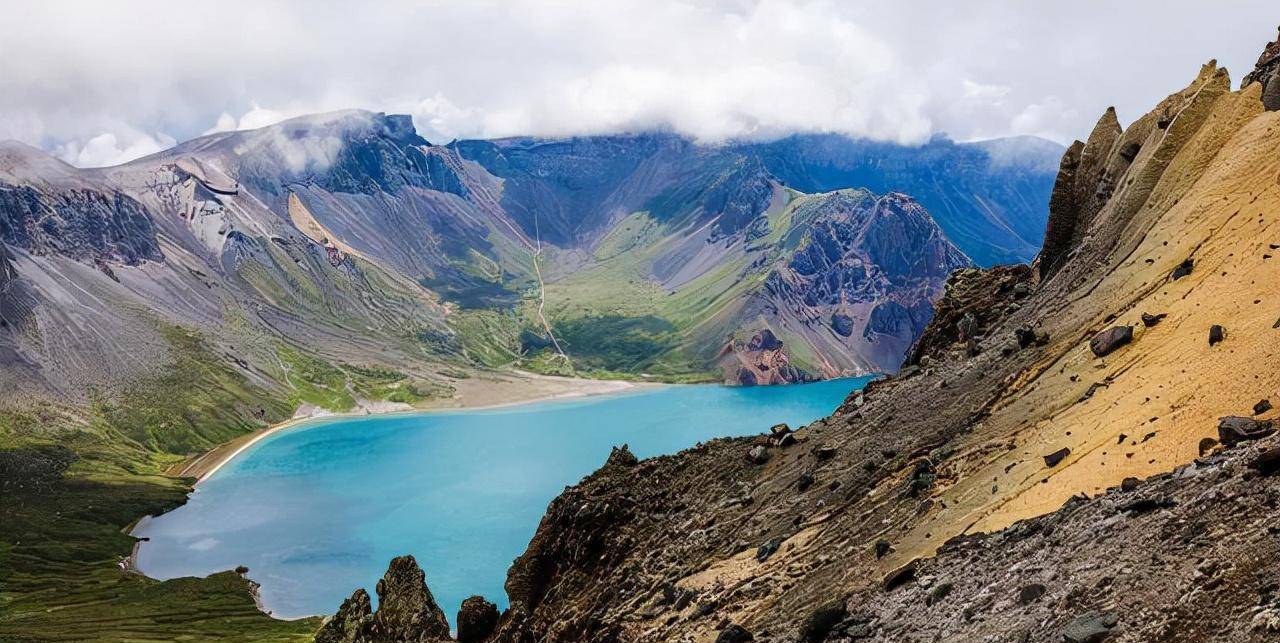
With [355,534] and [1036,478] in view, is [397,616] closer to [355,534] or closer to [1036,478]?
[1036,478]

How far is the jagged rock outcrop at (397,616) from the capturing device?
161 feet

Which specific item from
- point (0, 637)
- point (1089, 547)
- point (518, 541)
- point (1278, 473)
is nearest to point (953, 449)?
point (1089, 547)

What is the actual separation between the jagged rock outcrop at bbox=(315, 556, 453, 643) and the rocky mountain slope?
5.21 metres

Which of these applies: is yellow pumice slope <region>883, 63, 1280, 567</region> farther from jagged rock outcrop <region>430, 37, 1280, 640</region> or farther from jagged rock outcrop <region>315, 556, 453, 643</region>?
jagged rock outcrop <region>315, 556, 453, 643</region>

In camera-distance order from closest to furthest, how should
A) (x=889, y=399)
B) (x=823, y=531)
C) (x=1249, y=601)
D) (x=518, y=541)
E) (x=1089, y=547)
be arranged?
(x=1249, y=601) → (x=1089, y=547) → (x=823, y=531) → (x=889, y=399) → (x=518, y=541)

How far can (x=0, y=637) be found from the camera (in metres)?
115

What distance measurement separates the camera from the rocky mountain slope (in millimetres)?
20109

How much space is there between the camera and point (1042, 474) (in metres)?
28.9

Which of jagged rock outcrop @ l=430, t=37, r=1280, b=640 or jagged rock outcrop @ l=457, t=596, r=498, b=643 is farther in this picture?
jagged rock outcrop @ l=457, t=596, r=498, b=643

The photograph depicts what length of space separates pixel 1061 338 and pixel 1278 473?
18.8 meters

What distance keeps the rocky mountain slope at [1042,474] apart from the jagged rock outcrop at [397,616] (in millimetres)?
5206

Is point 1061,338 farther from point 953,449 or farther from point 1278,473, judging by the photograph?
point 1278,473

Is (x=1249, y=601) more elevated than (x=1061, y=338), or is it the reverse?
(x=1061, y=338)

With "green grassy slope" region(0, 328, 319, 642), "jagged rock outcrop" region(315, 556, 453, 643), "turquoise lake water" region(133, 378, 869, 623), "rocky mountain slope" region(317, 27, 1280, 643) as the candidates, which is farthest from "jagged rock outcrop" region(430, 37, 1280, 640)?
"green grassy slope" region(0, 328, 319, 642)
